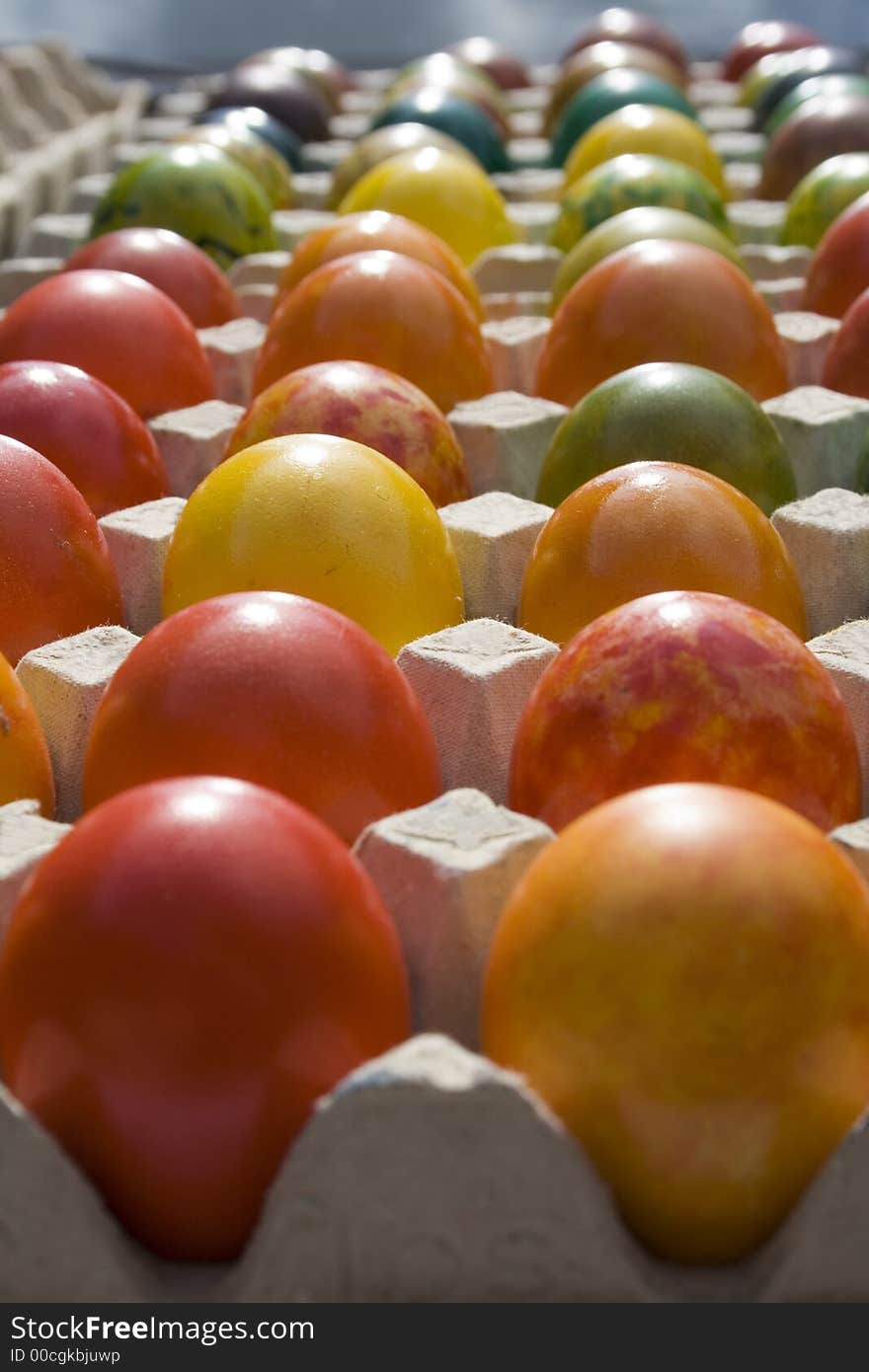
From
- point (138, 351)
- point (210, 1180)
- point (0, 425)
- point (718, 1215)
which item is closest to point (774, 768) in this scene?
point (718, 1215)

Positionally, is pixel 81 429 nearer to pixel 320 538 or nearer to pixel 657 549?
pixel 320 538

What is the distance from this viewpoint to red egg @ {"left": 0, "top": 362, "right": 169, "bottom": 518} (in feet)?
5.41

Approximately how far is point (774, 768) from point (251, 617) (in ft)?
1.09

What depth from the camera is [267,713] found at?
1119mm

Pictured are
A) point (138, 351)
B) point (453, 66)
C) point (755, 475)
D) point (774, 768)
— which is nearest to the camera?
point (774, 768)

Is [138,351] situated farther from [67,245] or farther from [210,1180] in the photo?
[210,1180]

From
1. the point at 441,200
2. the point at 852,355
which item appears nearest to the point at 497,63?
the point at 441,200

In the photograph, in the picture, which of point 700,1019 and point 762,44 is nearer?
point 700,1019

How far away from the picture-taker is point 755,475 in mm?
1641

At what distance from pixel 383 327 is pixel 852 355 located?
49cm

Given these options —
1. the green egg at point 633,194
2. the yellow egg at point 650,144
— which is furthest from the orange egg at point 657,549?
the yellow egg at point 650,144

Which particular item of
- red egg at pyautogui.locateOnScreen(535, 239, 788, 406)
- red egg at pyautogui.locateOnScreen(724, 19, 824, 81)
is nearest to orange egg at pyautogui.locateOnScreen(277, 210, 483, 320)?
red egg at pyautogui.locateOnScreen(535, 239, 788, 406)

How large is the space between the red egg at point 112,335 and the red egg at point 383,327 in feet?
0.32

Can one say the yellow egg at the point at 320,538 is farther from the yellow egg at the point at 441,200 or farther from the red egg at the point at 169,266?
the yellow egg at the point at 441,200
